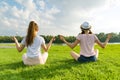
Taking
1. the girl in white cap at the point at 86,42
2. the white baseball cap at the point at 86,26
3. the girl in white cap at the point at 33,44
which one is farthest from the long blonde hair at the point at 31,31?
the white baseball cap at the point at 86,26

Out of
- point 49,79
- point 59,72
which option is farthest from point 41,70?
point 49,79

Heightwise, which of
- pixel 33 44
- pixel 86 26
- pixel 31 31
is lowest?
pixel 33 44

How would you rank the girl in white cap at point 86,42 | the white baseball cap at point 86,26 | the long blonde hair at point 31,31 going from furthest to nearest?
the girl in white cap at point 86,42
the white baseball cap at point 86,26
the long blonde hair at point 31,31

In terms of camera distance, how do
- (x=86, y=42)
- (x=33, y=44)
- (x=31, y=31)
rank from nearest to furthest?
(x=31, y=31) < (x=33, y=44) < (x=86, y=42)

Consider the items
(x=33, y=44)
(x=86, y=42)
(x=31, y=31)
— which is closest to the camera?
(x=31, y=31)

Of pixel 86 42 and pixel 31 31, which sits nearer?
pixel 31 31

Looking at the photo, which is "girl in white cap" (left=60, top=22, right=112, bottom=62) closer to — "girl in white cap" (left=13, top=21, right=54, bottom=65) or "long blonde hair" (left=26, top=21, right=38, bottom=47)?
"girl in white cap" (left=13, top=21, right=54, bottom=65)

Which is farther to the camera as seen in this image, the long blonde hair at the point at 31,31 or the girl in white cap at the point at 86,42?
the girl in white cap at the point at 86,42

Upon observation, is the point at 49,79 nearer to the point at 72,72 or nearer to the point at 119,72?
the point at 72,72

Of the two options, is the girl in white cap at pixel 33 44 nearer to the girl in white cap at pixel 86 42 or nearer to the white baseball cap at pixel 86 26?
the girl in white cap at pixel 86 42

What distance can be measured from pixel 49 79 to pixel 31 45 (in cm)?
276

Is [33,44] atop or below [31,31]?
below

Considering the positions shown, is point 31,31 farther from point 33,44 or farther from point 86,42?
point 86,42

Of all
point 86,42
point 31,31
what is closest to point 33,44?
point 31,31
